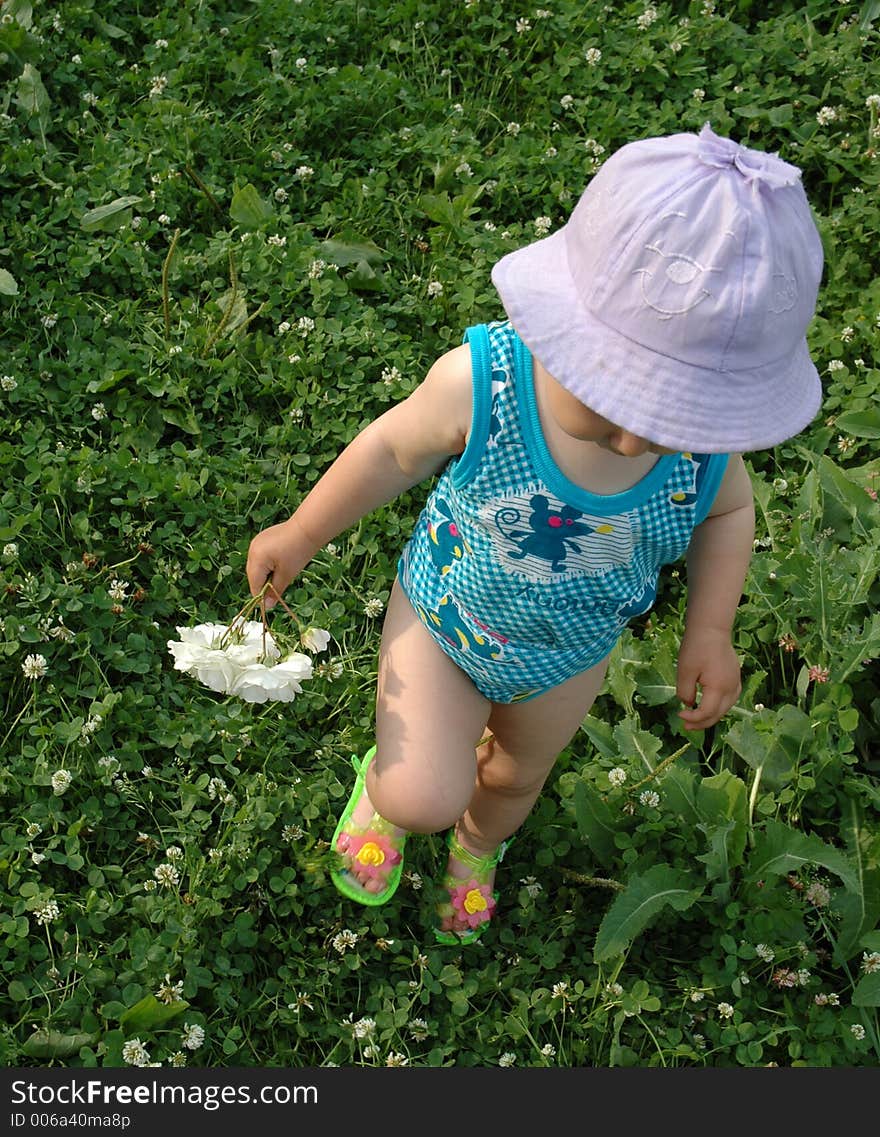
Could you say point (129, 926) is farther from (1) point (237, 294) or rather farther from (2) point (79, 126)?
(2) point (79, 126)

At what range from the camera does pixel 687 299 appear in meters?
2.02

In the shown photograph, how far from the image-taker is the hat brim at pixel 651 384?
6.83 feet

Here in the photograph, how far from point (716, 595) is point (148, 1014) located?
1456mm

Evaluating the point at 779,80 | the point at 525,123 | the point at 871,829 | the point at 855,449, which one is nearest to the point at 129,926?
the point at 871,829

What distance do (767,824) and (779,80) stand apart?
3114 mm

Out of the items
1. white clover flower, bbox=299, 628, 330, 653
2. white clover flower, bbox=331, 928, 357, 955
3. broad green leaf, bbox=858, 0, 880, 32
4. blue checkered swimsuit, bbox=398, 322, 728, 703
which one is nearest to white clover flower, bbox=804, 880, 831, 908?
blue checkered swimsuit, bbox=398, 322, 728, 703

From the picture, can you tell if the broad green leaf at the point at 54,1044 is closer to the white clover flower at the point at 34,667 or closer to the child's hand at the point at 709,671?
the white clover flower at the point at 34,667

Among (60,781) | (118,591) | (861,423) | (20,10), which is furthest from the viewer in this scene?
(20,10)

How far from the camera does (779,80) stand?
5125mm

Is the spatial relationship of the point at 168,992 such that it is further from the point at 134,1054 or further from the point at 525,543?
the point at 525,543

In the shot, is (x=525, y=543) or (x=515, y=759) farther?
(x=515, y=759)

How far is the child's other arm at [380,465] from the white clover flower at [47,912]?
838 millimetres

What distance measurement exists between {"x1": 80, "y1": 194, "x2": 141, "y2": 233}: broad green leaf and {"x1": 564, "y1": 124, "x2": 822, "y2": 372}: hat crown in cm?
259

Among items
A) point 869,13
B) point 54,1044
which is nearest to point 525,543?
point 54,1044
